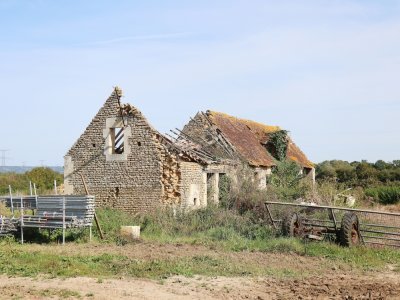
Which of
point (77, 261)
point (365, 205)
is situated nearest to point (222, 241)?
point (77, 261)

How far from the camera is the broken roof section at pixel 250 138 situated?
28422mm

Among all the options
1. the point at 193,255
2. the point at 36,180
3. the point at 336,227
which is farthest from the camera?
the point at 36,180

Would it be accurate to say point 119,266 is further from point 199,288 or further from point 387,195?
point 387,195

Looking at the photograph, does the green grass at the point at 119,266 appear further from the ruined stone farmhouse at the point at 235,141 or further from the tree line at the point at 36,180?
the tree line at the point at 36,180

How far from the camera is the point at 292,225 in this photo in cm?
1773

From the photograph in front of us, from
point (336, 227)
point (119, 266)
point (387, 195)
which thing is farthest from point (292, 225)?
point (387, 195)

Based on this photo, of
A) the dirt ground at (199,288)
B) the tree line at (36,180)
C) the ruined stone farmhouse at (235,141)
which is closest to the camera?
the dirt ground at (199,288)

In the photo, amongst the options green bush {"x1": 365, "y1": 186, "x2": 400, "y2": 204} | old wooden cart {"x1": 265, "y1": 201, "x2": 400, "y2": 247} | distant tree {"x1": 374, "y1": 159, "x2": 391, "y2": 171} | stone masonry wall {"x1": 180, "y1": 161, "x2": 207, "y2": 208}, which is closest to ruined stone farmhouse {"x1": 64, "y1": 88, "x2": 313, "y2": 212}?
stone masonry wall {"x1": 180, "y1": 161, "x2": 207, "y2": 208}

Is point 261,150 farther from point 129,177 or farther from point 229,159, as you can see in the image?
point 129,177

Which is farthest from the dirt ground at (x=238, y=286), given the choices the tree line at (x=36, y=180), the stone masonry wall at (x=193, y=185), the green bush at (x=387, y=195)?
the tree line at (x=36, y=180)

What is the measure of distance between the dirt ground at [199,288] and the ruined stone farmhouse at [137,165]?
1000 cm

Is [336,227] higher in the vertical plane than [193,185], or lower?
lower

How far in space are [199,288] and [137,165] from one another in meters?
11.9

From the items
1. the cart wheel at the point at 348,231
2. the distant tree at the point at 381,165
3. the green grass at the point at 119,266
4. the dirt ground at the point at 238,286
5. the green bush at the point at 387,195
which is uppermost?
the distant tree at the point at 381,165
